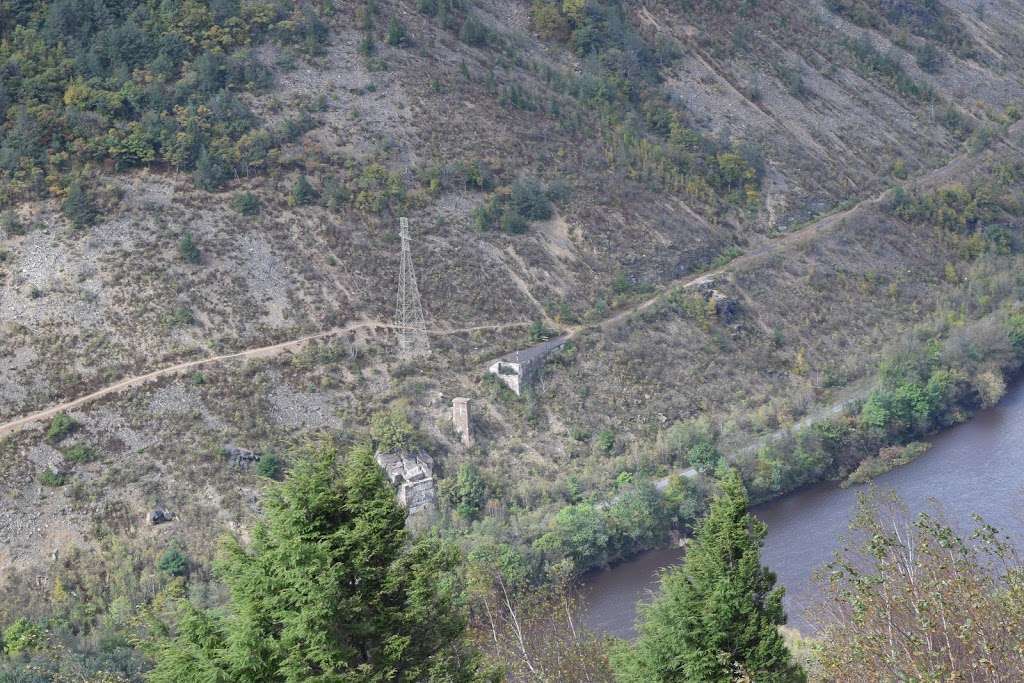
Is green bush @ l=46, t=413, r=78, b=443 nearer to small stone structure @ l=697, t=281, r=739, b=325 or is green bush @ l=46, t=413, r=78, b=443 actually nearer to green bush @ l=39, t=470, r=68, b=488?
green bush @ l=39, t=470, r=68, b=488

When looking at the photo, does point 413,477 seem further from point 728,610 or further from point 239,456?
point 728,610

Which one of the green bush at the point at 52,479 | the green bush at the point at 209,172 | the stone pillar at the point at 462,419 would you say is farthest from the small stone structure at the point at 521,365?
the green bush at the point at 52,479

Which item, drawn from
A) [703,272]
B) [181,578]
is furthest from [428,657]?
[703,272]

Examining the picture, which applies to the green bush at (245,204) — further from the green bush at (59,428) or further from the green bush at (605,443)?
the green bush at (605,443)

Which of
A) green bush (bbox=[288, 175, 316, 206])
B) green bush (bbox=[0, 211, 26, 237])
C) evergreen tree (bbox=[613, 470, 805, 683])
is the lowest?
green bush (bbox=[0, 211, 26, 237])

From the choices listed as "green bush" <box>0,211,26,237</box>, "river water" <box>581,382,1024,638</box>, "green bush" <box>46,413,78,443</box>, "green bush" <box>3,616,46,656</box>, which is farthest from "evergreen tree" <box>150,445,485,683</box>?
"green bush" <box>0,211,26,237</box>

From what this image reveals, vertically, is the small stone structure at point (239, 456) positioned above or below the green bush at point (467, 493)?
below

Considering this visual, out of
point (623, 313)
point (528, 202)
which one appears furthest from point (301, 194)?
point (623, 313)
